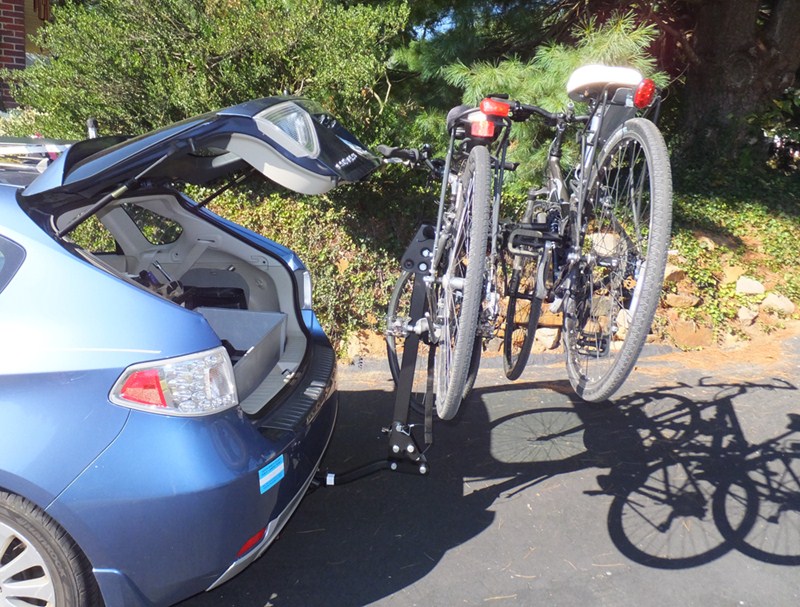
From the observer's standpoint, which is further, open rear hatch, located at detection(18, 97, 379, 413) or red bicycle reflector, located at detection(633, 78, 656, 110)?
red bicycle reflector, located at detection(633, 78, 656, 110)

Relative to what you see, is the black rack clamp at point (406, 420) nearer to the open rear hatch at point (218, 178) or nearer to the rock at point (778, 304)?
the open rear hatch at point (218, 178)

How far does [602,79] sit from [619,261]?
0.85 metres

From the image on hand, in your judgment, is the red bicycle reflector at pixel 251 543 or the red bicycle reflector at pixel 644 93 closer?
the red bicycle reflector at pixel 251 543

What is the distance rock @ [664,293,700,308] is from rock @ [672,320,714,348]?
0.72 feet

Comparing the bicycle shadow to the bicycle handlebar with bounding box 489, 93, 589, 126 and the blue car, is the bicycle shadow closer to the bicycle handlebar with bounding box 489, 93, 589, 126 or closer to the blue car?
the blue car

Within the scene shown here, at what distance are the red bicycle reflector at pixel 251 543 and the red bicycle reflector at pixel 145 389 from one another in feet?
1.93

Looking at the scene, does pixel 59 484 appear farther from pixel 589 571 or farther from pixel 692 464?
pixel 692 464

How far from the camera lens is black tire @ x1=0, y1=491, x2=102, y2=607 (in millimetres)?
2311

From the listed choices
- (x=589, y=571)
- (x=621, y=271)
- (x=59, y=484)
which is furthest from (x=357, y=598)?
(x=621, y=271)

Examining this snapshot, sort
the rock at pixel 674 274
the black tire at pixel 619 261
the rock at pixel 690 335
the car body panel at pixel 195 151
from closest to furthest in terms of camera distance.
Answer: the car body panel at pixel 195 151 < the black tire at pixel 619 261 < the rock at pixel 690 335 < the rock at pixel 674 274

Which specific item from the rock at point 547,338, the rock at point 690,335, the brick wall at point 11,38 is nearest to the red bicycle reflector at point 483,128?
the rock at point 547,338

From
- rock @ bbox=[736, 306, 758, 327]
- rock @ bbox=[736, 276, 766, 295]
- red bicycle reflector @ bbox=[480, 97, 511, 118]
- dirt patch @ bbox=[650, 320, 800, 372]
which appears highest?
red bicycle reflector @ bbox=[480, 97, 511, 118]

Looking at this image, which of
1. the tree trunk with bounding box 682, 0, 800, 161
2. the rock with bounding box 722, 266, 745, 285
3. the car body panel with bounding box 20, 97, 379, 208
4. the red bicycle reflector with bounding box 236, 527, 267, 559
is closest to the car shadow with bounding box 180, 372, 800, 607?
the red bicycle reflector with bounding box 236, 527, 267, 559

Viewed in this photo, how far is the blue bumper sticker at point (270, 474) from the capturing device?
2.53 meters
